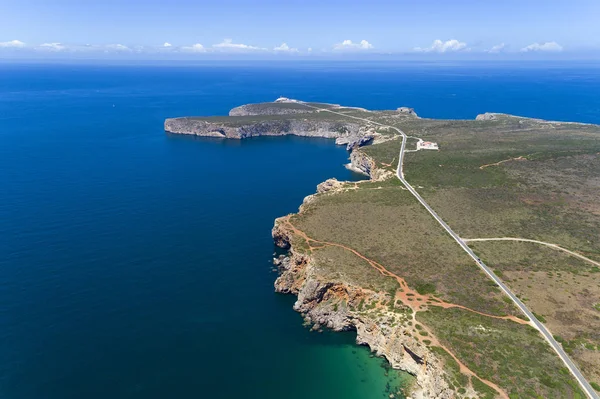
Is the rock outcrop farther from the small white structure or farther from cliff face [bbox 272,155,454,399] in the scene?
the small white structure

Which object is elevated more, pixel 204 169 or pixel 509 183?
pixel 509 183

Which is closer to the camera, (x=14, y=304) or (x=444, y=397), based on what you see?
(x=444, y=397)

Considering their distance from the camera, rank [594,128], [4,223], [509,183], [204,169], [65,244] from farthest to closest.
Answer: [594,128], [204,169], [509,183], [4,223], [65,244]

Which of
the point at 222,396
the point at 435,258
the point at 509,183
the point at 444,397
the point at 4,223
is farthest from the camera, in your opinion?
the point at 509,183

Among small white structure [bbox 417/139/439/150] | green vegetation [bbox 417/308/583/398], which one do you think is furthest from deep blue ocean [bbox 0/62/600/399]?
small white structure [bbox 417/139/439/150]

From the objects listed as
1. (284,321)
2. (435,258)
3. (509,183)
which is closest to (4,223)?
(284,321)

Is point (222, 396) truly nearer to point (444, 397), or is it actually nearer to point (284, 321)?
point (284, 321)

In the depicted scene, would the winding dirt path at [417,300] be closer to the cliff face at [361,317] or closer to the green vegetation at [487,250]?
the green vegetation at [487,250]
